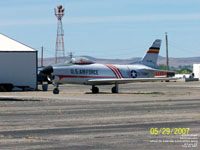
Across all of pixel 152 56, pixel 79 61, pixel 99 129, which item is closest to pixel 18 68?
pixel 79 61

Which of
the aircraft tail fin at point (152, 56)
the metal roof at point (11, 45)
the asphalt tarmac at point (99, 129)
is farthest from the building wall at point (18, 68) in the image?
the asphalt tarmac at point (99, 129)

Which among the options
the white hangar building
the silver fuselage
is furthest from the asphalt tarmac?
the white hangar building

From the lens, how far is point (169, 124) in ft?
59.7

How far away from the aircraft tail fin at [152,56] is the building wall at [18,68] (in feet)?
39.2

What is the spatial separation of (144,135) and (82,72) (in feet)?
98.3

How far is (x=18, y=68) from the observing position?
180 feet

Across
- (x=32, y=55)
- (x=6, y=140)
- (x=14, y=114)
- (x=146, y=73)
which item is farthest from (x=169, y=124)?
(x=32, y=55)

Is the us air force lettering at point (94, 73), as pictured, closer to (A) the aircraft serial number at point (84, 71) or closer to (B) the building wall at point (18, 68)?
(A) the aircraft serial number at point (84, 71)

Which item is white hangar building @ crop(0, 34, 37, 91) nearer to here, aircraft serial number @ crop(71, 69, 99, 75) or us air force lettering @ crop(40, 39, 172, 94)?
us air force lettering @ crop(40, 39, 172, 94)

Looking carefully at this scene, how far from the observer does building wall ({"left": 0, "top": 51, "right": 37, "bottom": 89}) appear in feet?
178

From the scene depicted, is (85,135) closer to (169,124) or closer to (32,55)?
(169,124)

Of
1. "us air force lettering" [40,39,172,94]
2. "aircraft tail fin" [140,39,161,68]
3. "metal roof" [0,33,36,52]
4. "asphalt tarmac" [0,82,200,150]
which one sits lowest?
"asphalt tarmac" [0,82,200,150]

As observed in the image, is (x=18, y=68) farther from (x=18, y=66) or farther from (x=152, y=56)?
(x=152, y=56)

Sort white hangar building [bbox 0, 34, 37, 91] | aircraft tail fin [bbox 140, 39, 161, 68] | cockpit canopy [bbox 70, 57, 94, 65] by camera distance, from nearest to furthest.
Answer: cockpit canopy [bbox 70, 57, 94, 65] → aircraft tail fin [bbox 140, 39, 161, 68] → white hangar building [bbox 0, 34, 37, 91]
